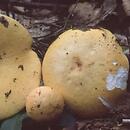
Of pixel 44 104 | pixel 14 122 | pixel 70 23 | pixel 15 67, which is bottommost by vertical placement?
pixel 14 122

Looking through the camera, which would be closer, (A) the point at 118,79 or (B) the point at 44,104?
(B) the point at 44,104

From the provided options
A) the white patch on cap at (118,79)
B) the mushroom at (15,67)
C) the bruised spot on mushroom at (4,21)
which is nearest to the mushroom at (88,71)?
the white patch on cap at (118,79)

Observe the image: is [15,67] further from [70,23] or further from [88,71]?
[70,23]

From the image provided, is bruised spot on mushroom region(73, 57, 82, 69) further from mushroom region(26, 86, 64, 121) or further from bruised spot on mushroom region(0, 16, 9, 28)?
bruised spot on mushroom region(0, 16, 9, 28)

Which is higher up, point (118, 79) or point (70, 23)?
point (70, 23)

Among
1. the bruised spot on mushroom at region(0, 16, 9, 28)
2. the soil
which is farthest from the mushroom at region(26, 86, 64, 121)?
the bruised spot on mushroom at region(0, 16, 9, 28)

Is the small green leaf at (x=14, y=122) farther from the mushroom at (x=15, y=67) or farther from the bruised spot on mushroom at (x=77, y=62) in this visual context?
the bruised spot on mushroom at (x=77, y=62)

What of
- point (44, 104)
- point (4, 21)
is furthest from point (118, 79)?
point (4, 21)
